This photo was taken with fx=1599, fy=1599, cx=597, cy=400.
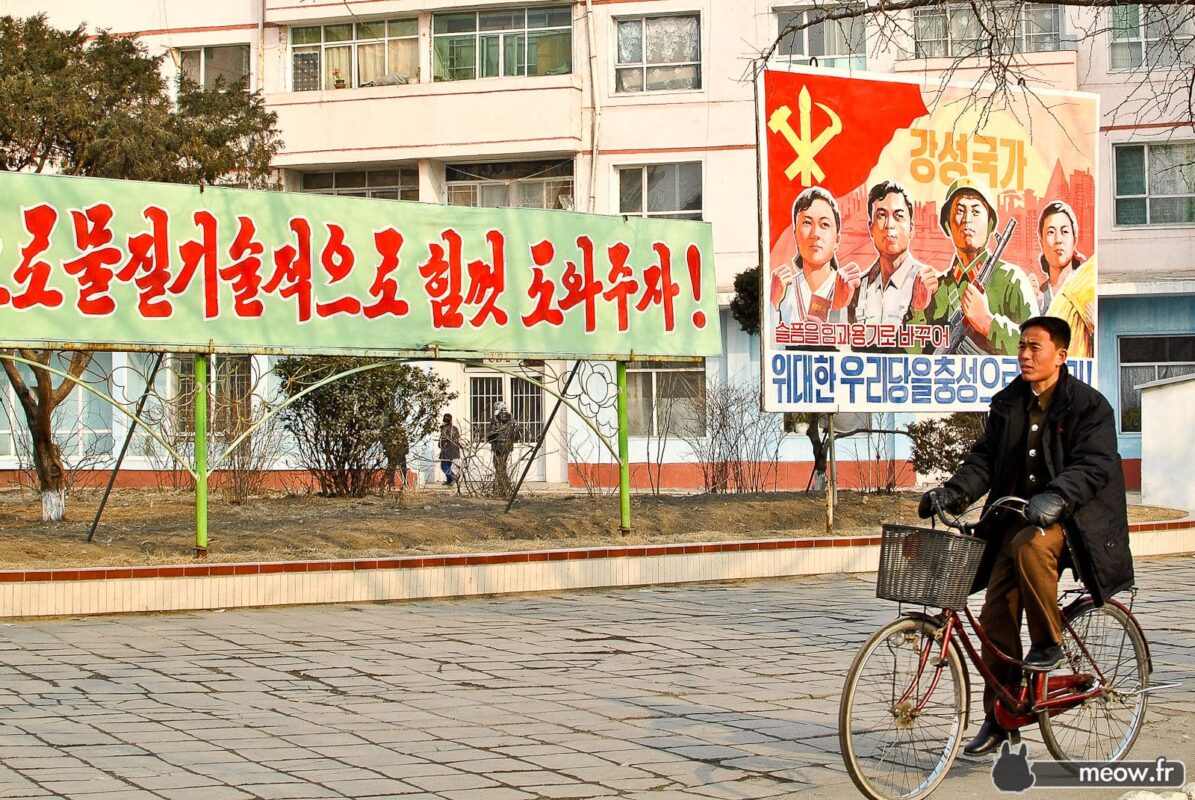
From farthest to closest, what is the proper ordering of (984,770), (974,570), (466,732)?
1. (466,732)
2. (984,770)
3. (974,570)

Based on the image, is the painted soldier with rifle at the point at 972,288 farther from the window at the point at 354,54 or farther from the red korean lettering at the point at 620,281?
the window at the point at 354,54

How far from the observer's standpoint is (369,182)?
3319cm

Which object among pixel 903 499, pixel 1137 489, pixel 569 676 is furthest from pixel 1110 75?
pixel 569 676

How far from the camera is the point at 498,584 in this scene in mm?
12633

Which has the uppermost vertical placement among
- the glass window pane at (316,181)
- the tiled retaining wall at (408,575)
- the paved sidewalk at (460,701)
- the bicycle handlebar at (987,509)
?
the glass window pane at (316,181)

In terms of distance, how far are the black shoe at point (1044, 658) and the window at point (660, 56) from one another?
26.4 meters

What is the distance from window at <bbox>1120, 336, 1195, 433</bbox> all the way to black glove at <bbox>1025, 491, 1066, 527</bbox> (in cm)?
2634

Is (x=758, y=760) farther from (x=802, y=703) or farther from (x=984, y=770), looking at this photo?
(x=802, y=703)

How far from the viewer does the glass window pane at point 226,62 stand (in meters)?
33.1

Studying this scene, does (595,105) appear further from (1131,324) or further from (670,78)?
(1131,324)

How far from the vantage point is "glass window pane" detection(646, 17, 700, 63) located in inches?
1238

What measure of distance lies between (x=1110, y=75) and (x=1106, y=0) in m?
23.0

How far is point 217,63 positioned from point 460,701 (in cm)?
2767

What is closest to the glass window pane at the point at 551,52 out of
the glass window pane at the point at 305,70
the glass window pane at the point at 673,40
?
the glass window pane at the point at 673,40
